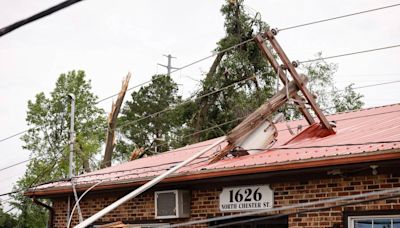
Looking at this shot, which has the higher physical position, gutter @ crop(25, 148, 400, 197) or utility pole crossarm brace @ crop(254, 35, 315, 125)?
utility pole crossarm brace @ crop(254, 35, 315, 125)

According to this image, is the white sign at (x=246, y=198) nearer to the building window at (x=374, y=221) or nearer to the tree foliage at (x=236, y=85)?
the building window at (x=374, y=221)

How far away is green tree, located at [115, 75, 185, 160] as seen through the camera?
1346 inches

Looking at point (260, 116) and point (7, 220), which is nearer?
point (260, 116)

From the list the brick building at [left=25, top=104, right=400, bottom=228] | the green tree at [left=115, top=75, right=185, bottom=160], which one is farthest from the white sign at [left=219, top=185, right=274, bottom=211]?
the green tree at [left=115, top=75, right=185, bottom=160]

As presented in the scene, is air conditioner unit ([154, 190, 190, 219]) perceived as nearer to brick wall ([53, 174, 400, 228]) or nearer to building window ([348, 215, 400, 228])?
brick wall ([53, 174, 400, 228])

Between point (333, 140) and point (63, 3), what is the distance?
6737 mm

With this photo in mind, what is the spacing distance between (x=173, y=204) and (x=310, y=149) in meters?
2.58

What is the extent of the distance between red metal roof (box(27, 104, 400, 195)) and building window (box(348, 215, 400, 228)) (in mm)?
880

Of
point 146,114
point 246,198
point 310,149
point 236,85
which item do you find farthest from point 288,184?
point 146,114

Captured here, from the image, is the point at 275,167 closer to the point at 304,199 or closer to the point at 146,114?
the point at 304,199

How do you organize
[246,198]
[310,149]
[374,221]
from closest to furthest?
[374,221] → [310,149] → [246,198]

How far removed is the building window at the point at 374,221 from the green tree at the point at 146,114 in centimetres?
2508

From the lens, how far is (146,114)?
34500mm

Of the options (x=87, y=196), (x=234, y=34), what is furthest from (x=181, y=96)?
(x=87, y=196)
